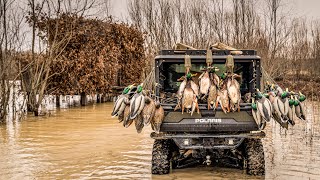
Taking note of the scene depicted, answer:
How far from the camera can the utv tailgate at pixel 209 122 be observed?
8250mm

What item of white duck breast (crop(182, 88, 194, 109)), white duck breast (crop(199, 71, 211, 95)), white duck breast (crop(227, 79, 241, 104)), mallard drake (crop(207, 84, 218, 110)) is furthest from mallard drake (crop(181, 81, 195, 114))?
white duck breast (crop(227, 79, 241, 104))

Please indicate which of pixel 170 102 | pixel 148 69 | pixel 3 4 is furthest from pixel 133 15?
pixel 170 102

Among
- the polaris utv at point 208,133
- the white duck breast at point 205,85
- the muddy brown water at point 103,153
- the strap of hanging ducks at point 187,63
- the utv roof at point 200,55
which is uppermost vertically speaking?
the utv roof at point 200,55

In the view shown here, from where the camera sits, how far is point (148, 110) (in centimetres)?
791

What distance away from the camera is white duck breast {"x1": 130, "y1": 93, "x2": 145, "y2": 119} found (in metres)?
7.82

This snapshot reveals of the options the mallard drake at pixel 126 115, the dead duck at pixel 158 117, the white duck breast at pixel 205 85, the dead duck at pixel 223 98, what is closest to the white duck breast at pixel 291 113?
the dead duck at pixel 223 98

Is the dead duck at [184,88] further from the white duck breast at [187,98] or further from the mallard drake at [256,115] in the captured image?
the mallard drake at [256,115]

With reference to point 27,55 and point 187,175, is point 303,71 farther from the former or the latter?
point 187,175

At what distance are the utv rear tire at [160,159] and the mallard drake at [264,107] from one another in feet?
6.38

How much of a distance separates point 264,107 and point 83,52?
662 inches

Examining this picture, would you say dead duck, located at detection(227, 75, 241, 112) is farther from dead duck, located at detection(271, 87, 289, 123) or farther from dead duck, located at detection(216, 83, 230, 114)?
dead duck, located at detection(271, 87, 289, 123)

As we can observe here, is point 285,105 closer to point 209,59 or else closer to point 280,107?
point 280,107

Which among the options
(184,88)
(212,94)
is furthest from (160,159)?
(212,94)

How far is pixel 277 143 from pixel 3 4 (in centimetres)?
1125
